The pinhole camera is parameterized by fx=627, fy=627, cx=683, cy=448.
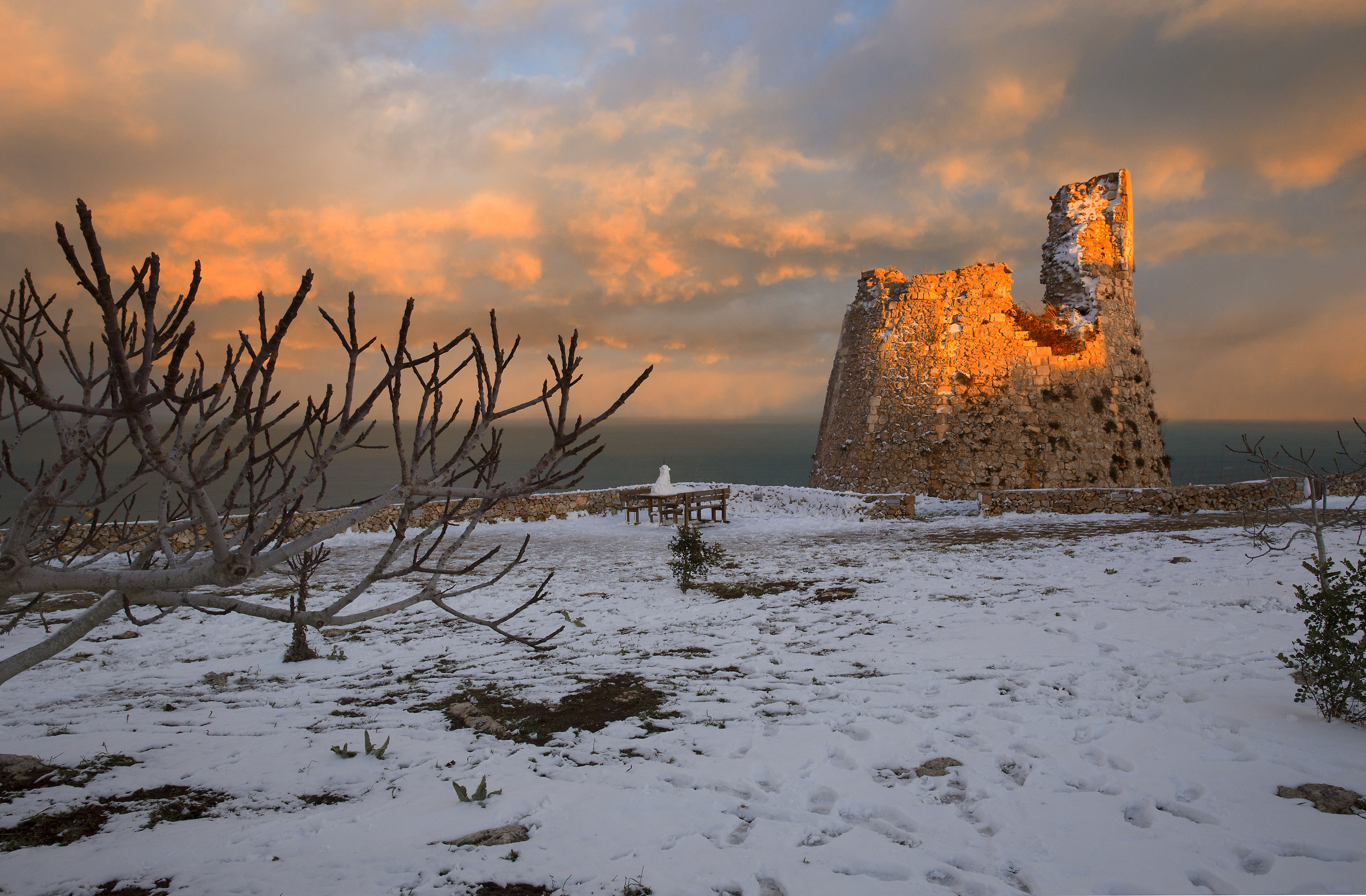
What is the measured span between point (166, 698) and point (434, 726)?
2.39 meters

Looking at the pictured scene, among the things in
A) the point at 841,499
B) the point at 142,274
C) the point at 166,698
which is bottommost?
the point at 166,698

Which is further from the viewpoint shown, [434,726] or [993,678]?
[993,678]

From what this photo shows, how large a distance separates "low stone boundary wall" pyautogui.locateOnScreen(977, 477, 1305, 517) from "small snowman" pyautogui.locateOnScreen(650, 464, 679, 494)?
303 inches

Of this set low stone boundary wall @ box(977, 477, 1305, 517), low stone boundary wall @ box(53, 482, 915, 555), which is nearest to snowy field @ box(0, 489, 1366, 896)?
low stone boundary wall @ box(53, 482, 915, 555)

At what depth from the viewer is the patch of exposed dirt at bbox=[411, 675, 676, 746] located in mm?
4086

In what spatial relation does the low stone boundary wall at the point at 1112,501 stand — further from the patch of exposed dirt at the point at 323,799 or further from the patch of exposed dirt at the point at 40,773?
the patch of exposed dirt at the point at 40,773

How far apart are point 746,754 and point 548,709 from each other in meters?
1.51

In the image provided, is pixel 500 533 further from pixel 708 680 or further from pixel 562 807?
pixel 562 807

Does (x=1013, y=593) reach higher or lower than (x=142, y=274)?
lower

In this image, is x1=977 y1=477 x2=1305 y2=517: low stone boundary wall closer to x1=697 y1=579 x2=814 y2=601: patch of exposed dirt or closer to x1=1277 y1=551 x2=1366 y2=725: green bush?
x1=697 y1=579 x2=814 y2=601: patch of exposed dirt

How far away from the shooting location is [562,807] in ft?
10.3

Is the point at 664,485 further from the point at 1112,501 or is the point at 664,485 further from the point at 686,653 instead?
the point at 1112,501

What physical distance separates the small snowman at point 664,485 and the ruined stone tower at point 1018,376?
6.15 meters

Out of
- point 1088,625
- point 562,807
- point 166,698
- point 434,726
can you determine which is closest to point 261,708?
point 166,698
